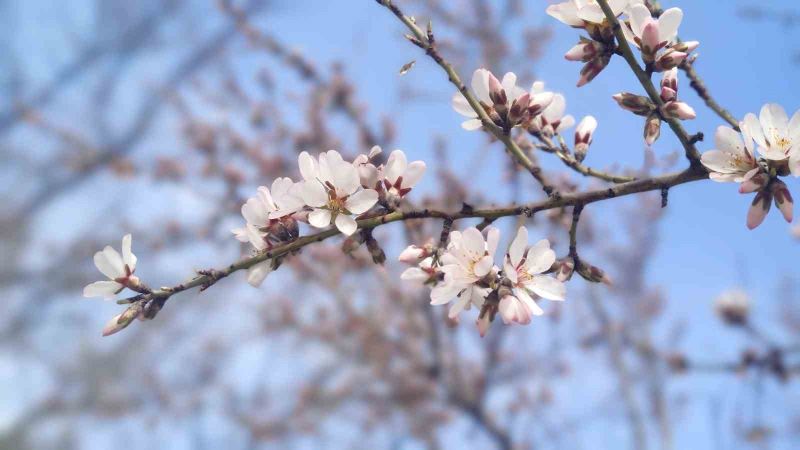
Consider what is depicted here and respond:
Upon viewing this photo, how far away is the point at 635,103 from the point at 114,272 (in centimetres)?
70

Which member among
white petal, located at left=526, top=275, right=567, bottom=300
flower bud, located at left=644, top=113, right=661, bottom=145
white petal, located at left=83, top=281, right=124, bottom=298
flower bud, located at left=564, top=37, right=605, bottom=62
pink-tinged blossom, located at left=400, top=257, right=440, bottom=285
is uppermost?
flower bud, located at left=564, top=37, right=605, bottom=62

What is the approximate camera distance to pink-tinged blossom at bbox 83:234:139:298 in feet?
2.50

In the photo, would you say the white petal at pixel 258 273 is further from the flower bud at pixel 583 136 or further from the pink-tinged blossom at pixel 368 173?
the flower bud at pixel 583 136

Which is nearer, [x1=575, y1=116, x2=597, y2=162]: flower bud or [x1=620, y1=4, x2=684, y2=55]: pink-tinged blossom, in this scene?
[x1=620, y1=4, x2=684, y2=55]: pink-tinged blossom

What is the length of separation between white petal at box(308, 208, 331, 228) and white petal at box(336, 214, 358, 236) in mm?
16

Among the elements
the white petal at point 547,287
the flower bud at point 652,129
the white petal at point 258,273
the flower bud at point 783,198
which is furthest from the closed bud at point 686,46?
the white petal at point 258,273

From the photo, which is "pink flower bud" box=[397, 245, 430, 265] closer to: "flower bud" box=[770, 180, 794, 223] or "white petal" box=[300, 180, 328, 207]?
"white petal" box=[300, 180, 328, 207]

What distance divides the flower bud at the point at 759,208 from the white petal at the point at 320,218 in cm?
49

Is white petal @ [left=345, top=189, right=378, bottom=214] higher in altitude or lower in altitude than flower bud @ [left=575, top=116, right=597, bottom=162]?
higher

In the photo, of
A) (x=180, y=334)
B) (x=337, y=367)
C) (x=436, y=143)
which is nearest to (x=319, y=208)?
(x=436, y=143)

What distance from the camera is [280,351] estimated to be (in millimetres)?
4418

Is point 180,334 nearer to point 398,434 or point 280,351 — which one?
point 280,351

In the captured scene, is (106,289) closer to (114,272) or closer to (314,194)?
(114,272)

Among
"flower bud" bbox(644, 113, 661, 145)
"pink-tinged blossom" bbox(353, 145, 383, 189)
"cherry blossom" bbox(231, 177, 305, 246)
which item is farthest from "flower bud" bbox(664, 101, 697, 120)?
"cherry blossom" bbox(231, 177, 305, 246)
